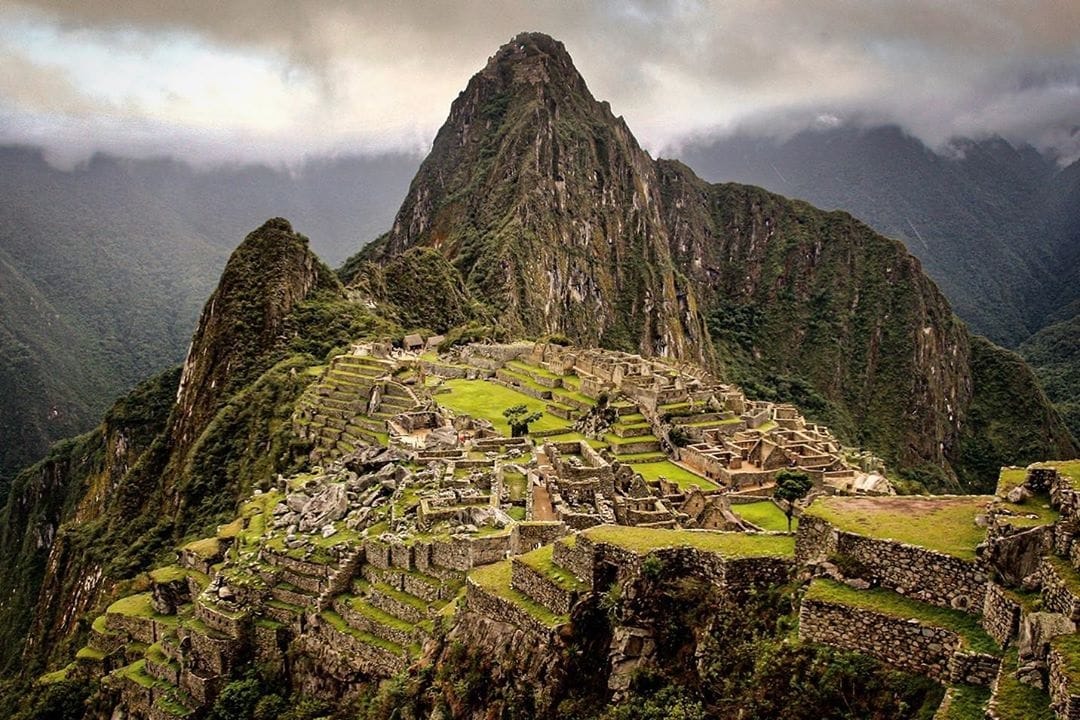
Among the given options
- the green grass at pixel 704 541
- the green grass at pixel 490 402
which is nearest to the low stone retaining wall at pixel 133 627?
the green grass at pixel 704 541

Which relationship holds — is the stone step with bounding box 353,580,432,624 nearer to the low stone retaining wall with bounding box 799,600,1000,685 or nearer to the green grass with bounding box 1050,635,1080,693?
the low stone retaining wall with bounding box 799,600,1000,685

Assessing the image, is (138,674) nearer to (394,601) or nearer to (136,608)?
(136,608)

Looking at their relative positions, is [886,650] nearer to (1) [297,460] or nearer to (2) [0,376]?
(1) [297,460]

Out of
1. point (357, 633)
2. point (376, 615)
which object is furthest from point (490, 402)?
point (357, 633)

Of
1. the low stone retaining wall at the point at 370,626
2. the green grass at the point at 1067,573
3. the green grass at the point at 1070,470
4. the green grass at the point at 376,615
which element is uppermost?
the green grass at the point at 1070,470

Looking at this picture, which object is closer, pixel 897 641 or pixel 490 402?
pixel 897 641

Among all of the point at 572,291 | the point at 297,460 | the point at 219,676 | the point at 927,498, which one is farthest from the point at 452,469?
the point at 572,291

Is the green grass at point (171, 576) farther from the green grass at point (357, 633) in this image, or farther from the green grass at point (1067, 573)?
the green grass at point (1067, 573)

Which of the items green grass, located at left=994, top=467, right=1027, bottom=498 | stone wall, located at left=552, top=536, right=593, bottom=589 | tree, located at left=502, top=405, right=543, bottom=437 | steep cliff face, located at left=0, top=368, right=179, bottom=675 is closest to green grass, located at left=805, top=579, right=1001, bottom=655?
green grass, located at left=994, top=467, right=1027, bottom=498
